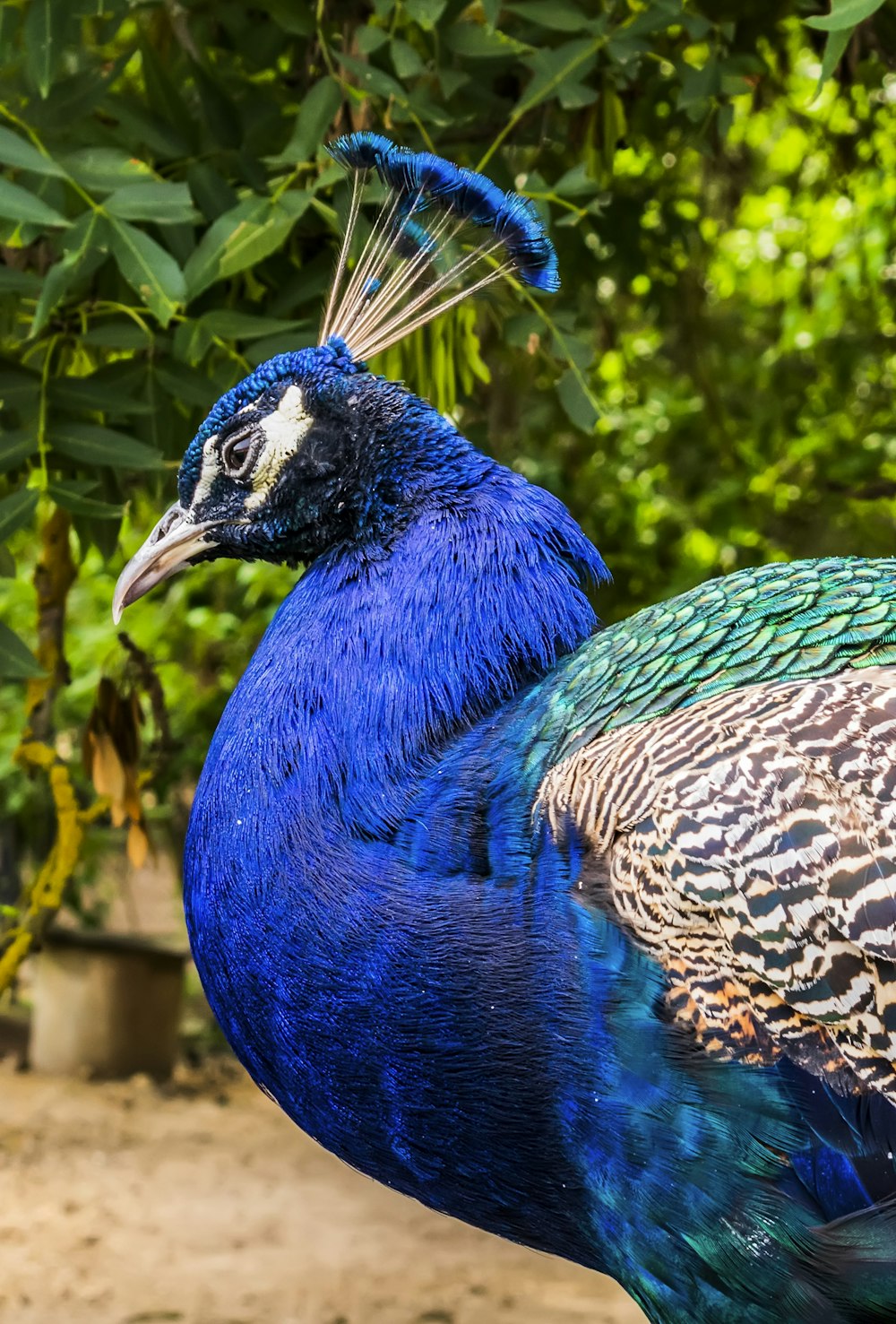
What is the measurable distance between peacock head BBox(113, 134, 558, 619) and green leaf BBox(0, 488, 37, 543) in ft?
1.10

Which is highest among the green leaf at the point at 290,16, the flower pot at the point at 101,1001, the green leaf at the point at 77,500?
the green leaf at the point at 290,16

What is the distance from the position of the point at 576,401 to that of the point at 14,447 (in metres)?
0.93

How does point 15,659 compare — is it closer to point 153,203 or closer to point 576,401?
point 153,203

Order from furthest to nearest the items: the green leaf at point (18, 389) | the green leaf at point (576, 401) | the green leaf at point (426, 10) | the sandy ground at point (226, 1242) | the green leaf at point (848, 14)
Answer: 1. the sandy ground at point (226, 1242)
2. the green leaf at point (576, 401)
3. the green leaf at point (18, 389)
4. the green leaf at point (426, 10)
5. the green leaf at point (848, 14)

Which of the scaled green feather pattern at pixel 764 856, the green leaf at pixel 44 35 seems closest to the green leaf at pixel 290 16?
the green leaf at pixel 44 35

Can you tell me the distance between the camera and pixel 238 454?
A: 215 centimetres

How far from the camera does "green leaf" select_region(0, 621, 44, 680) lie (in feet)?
7.83

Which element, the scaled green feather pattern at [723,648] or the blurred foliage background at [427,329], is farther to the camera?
Result: the blurred foliage background at [427,329]

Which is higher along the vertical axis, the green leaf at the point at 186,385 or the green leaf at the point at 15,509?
the green leaf at the point at 186,385

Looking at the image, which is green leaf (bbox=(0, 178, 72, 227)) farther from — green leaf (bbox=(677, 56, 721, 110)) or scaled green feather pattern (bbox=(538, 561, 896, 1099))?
green leaf (bbox=(677, 56, 721, 110))

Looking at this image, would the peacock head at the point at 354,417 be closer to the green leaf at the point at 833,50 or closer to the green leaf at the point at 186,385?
the green leaf at the point at 186,385

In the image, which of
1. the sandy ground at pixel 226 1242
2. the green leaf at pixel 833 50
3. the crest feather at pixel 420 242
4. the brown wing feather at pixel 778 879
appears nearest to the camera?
the brown wing feather at pixel 778 879

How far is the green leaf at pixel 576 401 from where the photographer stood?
2.67 metres

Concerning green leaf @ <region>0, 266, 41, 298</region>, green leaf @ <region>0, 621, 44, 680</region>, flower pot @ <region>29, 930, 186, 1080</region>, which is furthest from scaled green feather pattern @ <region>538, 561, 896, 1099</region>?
flower pot @ <region>29, 930, 186, 1080</region>
